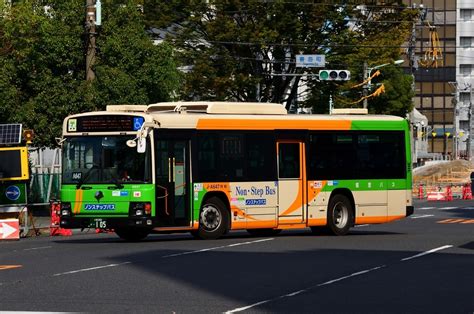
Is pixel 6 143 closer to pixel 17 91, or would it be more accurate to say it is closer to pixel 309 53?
pixel 17 91

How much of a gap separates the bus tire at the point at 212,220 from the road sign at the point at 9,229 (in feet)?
19.1

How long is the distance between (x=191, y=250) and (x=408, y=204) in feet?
30.8

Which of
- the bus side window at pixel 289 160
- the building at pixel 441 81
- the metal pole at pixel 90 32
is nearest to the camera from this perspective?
the bus side window at pixel 289 160

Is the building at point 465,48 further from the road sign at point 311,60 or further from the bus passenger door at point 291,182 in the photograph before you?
the bus passenger door at point 291,182

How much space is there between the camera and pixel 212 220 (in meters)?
27.7

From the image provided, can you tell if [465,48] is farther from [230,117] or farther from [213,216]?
[213,216]

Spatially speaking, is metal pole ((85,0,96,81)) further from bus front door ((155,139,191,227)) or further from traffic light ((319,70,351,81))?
traffic light ((319,70,351,81))

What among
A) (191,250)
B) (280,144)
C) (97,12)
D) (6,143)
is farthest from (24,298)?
(97,12)

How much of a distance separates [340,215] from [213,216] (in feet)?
13.4

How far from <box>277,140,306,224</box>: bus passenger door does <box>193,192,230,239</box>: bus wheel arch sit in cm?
156

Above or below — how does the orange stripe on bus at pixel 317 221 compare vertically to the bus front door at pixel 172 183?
below

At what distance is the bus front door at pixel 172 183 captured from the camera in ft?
88.5

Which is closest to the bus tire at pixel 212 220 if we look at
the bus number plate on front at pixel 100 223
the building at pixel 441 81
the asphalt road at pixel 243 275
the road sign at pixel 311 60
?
the asphalt road at pixel 243 275

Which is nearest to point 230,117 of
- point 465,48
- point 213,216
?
point 213,216
